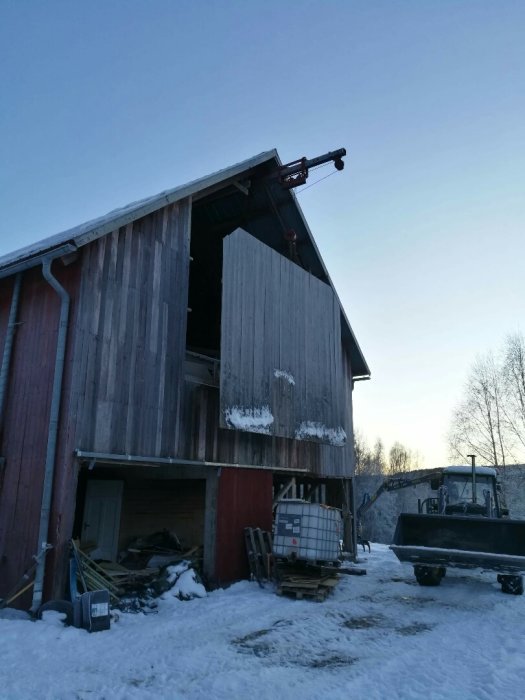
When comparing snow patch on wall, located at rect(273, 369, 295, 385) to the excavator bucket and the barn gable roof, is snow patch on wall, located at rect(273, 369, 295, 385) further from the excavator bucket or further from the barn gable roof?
the barn gable roof

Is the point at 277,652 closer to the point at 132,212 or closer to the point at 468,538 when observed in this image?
the point at 468,538

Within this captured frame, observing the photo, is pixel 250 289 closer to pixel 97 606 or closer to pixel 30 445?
pixel 30 445

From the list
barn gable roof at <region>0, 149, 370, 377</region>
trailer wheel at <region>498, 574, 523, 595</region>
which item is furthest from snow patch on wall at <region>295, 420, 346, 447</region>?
trailer wheel at <region>498, 574, 523, 595</region>

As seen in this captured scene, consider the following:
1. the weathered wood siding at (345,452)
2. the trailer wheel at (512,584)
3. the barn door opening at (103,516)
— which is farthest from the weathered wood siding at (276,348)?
the trailer wheel at (512,584)

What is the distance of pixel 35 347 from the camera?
982 centimetres

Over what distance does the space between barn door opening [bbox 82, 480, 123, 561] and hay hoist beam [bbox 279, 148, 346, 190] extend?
8920 millimetres

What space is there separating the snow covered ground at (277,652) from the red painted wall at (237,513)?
49.4 inches

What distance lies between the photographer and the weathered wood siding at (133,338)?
9328 mm

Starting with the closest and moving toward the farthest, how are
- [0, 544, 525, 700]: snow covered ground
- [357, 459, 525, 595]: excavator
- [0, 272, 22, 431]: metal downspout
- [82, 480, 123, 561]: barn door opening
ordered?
[0, 544, 525, 700]: snow covered ground → [0, 272, 22, 431]: metal downspout → [357, 459, 525, 595]: excavator → [82, 480, 123, 561]: barn door opening

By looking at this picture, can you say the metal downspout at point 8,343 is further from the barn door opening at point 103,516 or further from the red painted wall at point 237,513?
the red painted wall at point 237,513

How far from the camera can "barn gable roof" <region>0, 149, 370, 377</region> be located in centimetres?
905

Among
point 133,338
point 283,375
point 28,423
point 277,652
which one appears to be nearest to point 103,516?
point 28,423

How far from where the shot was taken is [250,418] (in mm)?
11719

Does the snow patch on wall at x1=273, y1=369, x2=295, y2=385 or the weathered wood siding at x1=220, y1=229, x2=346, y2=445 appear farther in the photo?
Answer: the snow patch on wall at x1=273, y1=369, x2=295, y2=385
